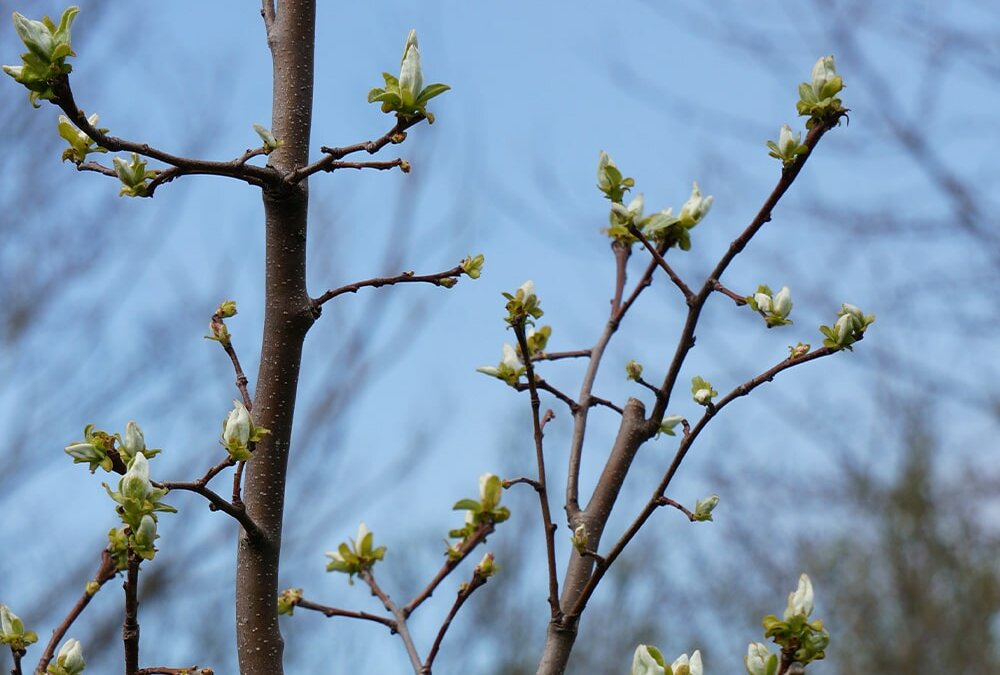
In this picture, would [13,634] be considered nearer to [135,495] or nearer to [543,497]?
[135,495]

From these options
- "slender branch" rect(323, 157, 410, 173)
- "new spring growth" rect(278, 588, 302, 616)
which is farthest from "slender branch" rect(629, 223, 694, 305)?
"new spring growth" rect(278, 588, 302, 616)

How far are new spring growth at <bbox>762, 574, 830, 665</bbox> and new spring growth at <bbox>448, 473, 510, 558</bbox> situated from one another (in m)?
0.44

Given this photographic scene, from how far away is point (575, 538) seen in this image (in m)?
1.11

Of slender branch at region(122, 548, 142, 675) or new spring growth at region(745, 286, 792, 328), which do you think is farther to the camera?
new spring growth at region(745, 286, 792, 328)

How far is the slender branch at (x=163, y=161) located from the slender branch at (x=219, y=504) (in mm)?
299

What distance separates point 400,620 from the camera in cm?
130

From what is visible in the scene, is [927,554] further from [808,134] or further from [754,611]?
[808,134]

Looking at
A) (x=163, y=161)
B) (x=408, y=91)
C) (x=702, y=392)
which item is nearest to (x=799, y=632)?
(x=702, y=392)

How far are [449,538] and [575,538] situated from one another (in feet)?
0.90

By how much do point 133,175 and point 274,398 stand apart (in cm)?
27

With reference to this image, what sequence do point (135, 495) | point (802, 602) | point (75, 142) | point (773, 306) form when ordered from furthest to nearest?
1. point (773, 306)
2. point (75, 142)
3. point (802, 602)
4. point (135, 495)

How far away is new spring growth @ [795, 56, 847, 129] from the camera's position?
1.08m

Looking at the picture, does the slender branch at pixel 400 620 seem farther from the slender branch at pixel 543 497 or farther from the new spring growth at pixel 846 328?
the new spring growth at pixel 846 328

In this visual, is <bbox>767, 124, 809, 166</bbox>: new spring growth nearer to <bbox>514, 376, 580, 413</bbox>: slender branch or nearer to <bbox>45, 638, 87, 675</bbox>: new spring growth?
<bbox>514, 376, 580, 413</bbox>: slender branch
